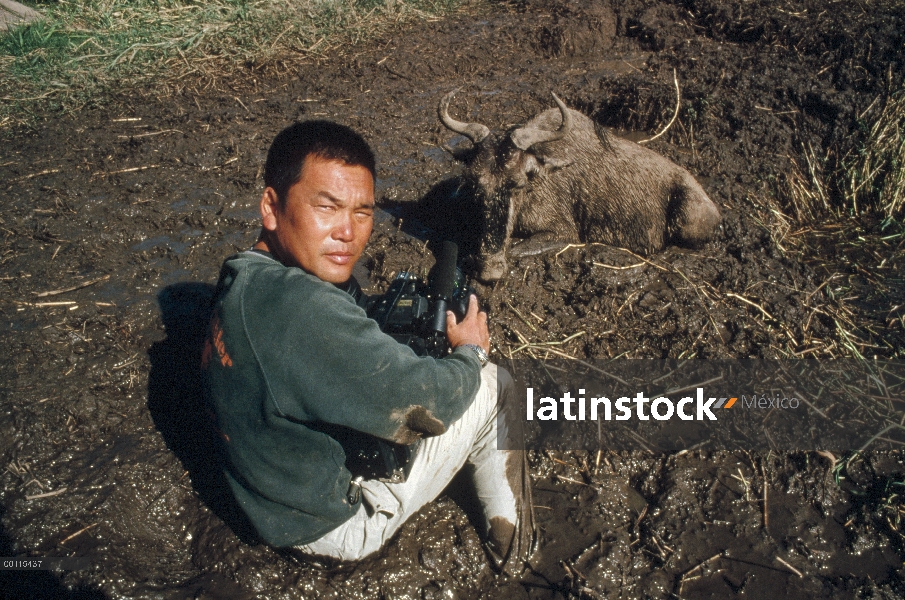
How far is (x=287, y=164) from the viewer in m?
2.16

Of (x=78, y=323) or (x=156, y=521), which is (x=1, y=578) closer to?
(x=156, y=521)

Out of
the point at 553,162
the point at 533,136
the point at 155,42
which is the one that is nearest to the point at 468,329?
the point at 533,136

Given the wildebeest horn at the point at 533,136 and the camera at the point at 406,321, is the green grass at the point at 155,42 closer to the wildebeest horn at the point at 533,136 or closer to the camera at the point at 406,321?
the wildebeest horn at the point at 533,136

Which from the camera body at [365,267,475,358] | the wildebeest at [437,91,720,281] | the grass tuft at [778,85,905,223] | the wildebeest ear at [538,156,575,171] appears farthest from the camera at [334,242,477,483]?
the grass tuft at [778,85,905,223]

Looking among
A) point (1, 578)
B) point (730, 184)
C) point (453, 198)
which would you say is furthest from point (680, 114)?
point (1, 578)

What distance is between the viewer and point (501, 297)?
14.8 feet

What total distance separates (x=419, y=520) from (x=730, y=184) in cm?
453

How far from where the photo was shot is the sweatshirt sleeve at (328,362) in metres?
1.80

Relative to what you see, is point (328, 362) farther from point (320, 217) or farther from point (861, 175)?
point (861, 175)

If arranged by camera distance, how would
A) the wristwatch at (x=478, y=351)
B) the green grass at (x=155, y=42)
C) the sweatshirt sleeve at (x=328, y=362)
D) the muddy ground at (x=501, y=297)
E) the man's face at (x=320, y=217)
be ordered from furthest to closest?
the green grass at (x=155, y=42)
the muddy ground at (x=501, y=297)
the wristwatch at (x=478, y=351)
the man's face at (x=320, y=217)
the sweatshirt sleeve at (x=328, y=362)

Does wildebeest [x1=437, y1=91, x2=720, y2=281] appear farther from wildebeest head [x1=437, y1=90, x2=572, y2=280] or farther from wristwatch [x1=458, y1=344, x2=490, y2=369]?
wristwatch [x1=458, y1=344, x2=490, y2=369]

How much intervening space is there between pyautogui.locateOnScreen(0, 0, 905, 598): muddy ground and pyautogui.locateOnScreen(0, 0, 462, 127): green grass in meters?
0.44

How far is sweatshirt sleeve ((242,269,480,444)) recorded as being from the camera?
180cm

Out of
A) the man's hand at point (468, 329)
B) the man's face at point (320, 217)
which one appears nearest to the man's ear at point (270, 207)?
the man's face at point (320, 217)
